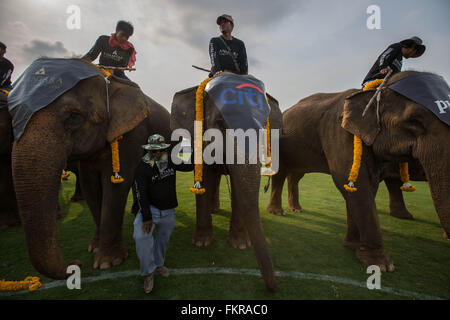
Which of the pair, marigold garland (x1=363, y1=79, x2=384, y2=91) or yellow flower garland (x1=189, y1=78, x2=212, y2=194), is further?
marigold garland (x1=363, y1=79, x2=384, y2=91)

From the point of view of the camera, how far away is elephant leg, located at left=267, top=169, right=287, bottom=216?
5691 mm

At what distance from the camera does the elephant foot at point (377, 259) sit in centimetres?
313

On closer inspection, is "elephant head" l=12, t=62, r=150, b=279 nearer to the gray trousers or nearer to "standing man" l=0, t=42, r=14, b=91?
the gray trousers

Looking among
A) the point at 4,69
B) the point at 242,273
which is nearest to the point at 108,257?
the point at 242,273

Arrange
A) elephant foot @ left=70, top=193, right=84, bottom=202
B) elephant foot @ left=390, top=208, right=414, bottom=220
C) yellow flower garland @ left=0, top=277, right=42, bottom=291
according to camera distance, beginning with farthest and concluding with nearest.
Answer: elephant foot @ left=70, top=193, right=84, bottom=202, elephant foot @ left=390, top=208, right=414, bottom=220, yellow flower garland @ left=0, top=277, right=42, bottom=291

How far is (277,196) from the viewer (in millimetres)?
5793

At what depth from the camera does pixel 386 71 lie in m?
3.38

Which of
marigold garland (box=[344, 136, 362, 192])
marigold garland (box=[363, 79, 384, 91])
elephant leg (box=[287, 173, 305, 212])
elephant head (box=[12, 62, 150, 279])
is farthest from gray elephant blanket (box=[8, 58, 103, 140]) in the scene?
elephant leg (box=[287, 173, 305, 212])

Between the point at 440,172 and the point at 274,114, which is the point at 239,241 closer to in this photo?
the point at 274,114

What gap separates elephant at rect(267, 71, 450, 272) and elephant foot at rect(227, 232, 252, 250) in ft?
5.89

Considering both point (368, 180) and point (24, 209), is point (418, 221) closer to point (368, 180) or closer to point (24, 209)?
point (368, 180)

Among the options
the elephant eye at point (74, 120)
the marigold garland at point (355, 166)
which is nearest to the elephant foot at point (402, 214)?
the marigold garland at point (355, 166)

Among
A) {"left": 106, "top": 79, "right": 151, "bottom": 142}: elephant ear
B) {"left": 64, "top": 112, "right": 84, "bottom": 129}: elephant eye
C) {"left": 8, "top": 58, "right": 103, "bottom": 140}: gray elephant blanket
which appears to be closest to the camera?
{"left": 8, "top": 58, "right": 103, "bottom": 140}: gray elephant blanket
